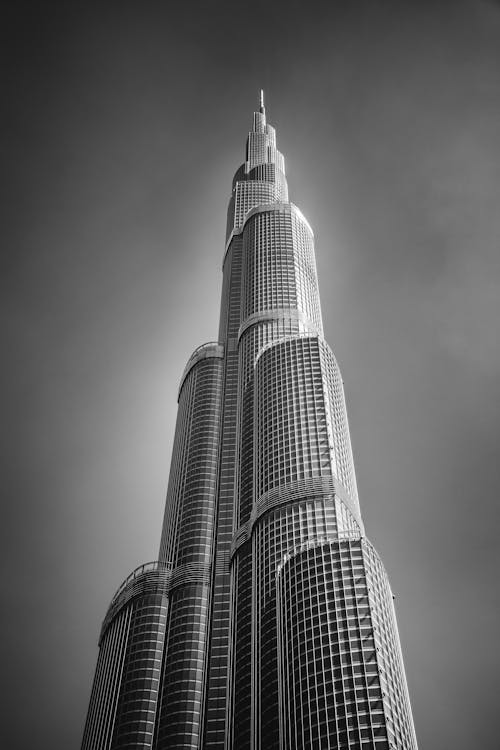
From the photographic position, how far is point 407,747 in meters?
126

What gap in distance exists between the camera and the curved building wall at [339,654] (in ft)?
408

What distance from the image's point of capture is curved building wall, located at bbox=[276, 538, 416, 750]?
124 meters

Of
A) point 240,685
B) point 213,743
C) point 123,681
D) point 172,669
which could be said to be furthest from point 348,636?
point 123,681

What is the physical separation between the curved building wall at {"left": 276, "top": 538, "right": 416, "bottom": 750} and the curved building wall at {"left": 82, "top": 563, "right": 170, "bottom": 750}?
46.4 meters

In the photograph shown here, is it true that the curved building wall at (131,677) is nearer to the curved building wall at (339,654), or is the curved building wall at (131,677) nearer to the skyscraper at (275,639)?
the skyscraper at (275,639)

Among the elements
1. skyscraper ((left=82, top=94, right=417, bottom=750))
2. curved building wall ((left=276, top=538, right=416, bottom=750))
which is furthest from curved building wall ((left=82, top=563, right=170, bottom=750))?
curved building wall ((left=276, top=538, right=416, bottom=750))

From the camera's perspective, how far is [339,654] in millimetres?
133625

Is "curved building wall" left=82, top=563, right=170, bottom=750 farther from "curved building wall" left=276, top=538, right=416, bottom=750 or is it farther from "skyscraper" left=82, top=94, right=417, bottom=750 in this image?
"curved building wall" left=276, top=538, right=416, bottom=750

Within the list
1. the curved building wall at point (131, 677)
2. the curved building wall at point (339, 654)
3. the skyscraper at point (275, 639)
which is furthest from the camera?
the curved building wall at point (131, 677)

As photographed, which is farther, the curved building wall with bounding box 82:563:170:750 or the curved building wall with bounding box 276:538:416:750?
the curved building wall with bounding box 82:563:170:750

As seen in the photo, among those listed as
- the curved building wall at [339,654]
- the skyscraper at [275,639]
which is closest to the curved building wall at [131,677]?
the skyscraper at [275,639]

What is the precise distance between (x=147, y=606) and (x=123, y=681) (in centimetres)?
2104

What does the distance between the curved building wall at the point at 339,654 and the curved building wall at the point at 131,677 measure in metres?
46.4

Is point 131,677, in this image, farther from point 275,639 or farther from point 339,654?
point 339,654
